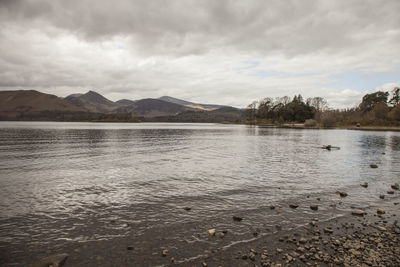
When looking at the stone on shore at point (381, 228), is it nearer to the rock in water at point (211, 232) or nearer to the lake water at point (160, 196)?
the lake water at point (160, 196)

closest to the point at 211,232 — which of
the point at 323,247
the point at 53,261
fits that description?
the point at 323,247

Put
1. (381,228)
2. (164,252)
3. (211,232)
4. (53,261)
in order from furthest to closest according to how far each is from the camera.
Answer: (381,228) < (211,232) < (164,252) < (53,261)

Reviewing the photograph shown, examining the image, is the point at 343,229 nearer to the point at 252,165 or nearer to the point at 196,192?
the point at 196,192

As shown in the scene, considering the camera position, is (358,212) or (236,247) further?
(358,212)

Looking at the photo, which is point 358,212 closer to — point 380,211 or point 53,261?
point 380,211

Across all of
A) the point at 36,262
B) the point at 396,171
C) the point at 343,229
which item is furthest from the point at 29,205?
the point at 396,171

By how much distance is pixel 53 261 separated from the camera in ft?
32.7

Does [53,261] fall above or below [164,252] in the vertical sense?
above

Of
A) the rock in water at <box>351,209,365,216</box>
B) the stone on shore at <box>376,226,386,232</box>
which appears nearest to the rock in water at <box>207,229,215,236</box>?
the stone on shore at <box>376,226,386,232</box>

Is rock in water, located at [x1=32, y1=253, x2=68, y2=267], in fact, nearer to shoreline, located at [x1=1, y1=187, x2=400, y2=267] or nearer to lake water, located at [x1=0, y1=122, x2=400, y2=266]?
shoreline, located at [x1=1, y1=187, x2=400, y2=267]

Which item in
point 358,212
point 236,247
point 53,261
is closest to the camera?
point 53,261

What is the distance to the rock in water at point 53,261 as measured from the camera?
385 inches

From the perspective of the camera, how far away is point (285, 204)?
17672mm

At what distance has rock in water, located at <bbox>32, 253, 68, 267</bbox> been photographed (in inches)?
385
